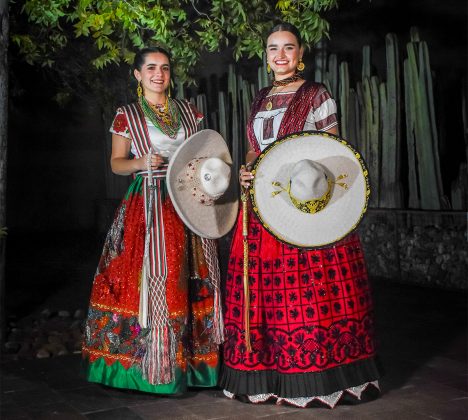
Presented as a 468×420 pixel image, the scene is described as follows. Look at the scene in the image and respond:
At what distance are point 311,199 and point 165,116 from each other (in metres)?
1.02

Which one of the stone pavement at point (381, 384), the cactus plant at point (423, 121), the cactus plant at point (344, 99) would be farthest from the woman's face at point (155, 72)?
the cactus plant at point (344, 99)

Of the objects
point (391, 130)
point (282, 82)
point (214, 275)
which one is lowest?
point (214, 275)

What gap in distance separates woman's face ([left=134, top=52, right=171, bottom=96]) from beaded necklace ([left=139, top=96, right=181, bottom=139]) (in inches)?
3.4

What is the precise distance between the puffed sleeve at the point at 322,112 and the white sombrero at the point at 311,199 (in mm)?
168

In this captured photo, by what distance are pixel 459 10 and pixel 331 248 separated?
5.17 m

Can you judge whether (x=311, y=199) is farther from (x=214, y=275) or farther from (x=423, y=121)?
(x=423, y=121)

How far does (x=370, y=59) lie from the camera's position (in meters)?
8.58

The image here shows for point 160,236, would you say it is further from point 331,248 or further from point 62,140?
point 62,140

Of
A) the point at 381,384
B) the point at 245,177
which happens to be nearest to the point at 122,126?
the point at 245,177

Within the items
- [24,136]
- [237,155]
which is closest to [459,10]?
[237,155]

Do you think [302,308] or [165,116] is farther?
[165,116]

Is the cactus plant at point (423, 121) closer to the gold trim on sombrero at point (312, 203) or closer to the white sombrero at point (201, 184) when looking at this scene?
the white sombrero at point (201, 184)

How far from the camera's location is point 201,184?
376 cm

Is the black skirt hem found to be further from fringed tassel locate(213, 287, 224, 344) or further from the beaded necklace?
the beaded necklace
